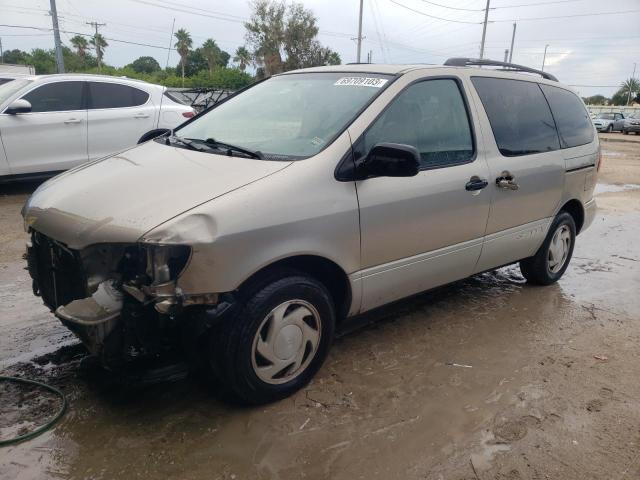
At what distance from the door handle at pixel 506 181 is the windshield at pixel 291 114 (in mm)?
Answer: 1136

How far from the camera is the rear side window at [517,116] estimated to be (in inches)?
153

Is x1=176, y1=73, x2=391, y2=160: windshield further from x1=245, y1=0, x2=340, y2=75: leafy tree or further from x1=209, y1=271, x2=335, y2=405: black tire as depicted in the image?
x1=245, y1=0, x2=340, y2=75: leafy tree

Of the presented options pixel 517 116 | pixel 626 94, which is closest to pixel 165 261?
pixel 517 116

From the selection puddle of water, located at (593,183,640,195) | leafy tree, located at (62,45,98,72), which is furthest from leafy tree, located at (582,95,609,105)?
puddle of water, located at (593,183,640,195)

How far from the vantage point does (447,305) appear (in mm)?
4371

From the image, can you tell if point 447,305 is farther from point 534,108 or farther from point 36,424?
point 36,424

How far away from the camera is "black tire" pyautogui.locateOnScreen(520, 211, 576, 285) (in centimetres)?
467

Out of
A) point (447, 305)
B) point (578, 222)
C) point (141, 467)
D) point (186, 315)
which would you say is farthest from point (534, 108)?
point (141, 467)

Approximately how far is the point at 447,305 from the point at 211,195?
2534 millimetres

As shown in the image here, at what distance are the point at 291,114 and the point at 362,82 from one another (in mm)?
497

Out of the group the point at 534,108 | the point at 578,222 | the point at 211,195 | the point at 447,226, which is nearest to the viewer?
the point at 211,195

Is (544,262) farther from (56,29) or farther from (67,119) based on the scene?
(56,29)

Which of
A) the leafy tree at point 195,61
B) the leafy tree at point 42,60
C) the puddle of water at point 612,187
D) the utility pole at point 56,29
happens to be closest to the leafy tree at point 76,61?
the leafy tree at point 42,60

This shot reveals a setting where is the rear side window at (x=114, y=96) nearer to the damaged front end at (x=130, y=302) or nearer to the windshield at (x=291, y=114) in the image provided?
the windshield at (x=291, y=114)
